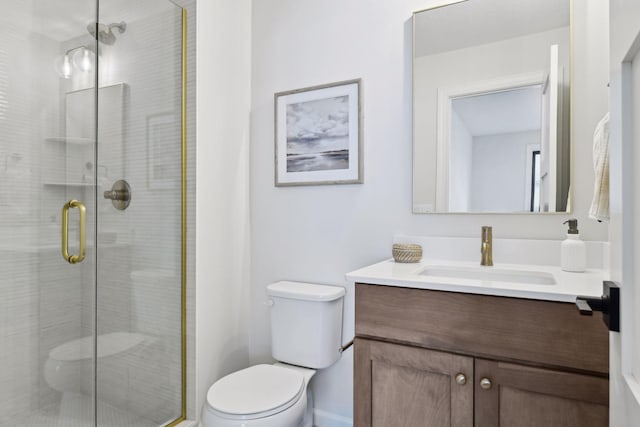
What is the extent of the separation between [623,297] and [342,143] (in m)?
1.44

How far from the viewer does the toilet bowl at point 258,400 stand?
135 cm

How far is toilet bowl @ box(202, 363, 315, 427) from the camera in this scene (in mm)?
1354

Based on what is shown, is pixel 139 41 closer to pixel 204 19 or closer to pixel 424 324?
pixel 204 19

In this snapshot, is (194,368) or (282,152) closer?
(194,368)

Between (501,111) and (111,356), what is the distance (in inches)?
77.1

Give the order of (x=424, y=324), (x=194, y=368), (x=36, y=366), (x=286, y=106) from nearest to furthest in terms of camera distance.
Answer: (x=424, y=324) < (x=36, y=366) < (x=194, y=368) < (x=286, y=106)

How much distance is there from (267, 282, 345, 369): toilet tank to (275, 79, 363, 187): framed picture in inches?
22.0

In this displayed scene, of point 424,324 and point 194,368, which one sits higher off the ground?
point 424,324

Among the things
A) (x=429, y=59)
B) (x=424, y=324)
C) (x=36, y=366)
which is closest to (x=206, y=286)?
(x=36, y=366)

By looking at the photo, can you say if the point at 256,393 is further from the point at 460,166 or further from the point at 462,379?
the point at 460,166

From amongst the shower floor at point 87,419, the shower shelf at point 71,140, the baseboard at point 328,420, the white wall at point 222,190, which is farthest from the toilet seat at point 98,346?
the baseboard at point 328,420

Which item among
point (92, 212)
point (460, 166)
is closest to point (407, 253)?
point (460, 166)

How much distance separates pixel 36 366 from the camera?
1.57 metres

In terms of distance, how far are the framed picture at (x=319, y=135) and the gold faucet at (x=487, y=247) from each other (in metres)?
0.61
